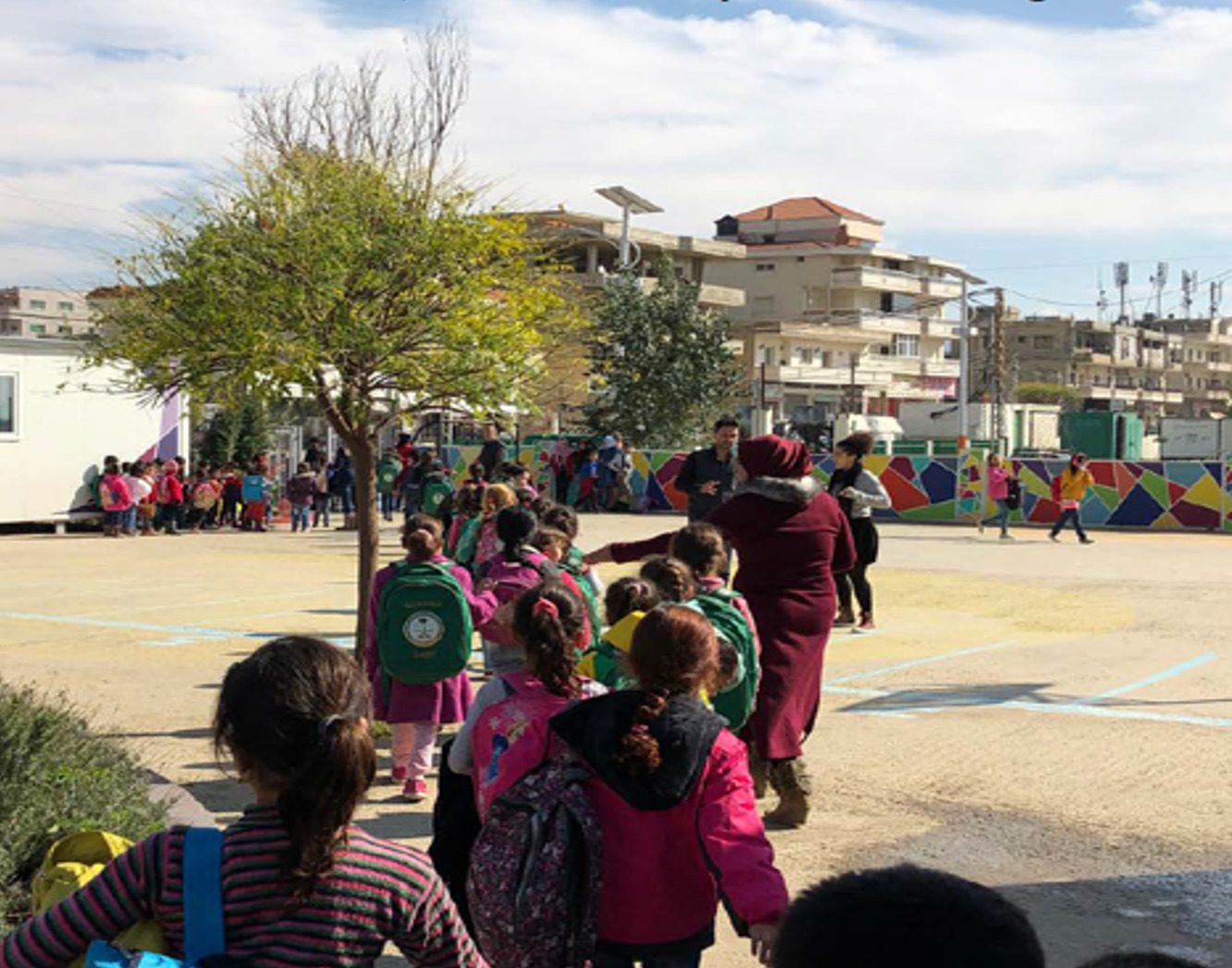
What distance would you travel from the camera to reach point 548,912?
11.7 feet

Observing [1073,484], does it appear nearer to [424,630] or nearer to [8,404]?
[8,404]

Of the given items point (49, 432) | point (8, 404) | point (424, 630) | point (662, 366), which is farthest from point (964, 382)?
point (424, 630)

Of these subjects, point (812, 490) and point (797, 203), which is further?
point (797, 203)

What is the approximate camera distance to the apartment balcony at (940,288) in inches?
3856

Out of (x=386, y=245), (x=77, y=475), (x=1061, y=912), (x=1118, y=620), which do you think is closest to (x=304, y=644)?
(x=1061, y=912)

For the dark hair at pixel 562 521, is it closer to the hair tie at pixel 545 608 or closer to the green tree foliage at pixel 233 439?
the hair tie at pixel 545 608

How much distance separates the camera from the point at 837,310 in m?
92.1

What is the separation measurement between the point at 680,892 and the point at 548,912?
38 cm

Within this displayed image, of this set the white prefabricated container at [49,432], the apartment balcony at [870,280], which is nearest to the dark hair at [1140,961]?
the white prefabricated container at [49,432]

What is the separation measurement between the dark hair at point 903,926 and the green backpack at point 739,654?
13.9ft

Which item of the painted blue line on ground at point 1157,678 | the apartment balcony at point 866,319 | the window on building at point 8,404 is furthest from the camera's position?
the apartment balcony at point 866,319

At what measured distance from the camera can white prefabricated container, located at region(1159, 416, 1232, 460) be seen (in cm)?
5422

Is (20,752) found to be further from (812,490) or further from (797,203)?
(797,203)

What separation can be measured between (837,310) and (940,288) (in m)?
11.5
